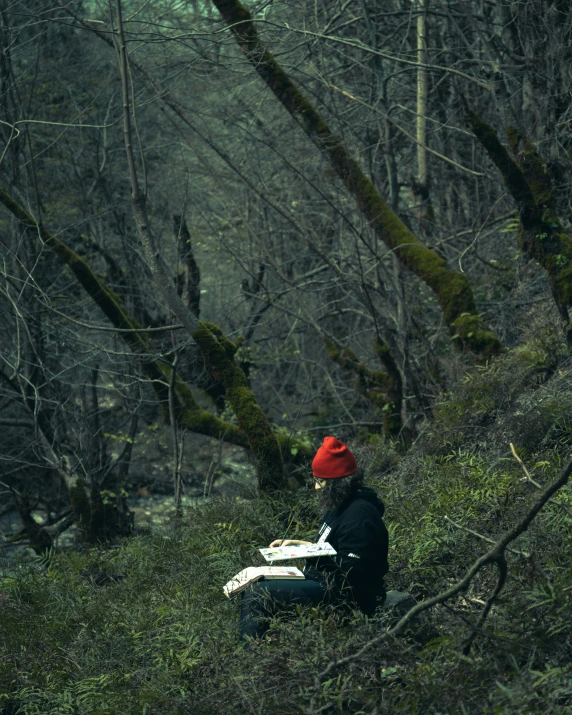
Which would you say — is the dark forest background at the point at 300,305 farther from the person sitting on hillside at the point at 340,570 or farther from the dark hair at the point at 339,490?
the dark hair at the point at 339,490

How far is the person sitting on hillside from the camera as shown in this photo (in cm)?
452

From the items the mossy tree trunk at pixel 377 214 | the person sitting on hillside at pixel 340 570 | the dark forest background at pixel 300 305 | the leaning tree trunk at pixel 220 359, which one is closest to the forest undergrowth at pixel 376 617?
the dark forest background at pixel 300 305

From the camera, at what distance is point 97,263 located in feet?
45.1

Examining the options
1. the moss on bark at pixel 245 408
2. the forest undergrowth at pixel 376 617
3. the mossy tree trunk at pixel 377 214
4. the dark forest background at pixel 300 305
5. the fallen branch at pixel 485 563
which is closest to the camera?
the fallen branch at pixel 485 563

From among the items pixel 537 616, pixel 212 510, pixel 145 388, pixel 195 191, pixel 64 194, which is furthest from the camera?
pixel 195 191

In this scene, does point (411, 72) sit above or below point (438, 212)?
above

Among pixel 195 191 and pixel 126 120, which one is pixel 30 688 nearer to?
pixel 126 120

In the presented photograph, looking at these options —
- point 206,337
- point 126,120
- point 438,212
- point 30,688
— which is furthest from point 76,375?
point 30,688

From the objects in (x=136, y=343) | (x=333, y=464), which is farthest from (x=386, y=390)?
(x=333, y=464)

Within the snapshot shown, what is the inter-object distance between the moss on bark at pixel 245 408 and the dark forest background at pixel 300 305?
30 millimetres

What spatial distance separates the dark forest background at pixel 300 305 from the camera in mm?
4781

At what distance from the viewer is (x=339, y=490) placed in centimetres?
483

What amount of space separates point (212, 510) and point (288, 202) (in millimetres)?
7634

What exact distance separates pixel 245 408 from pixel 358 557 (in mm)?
3538
